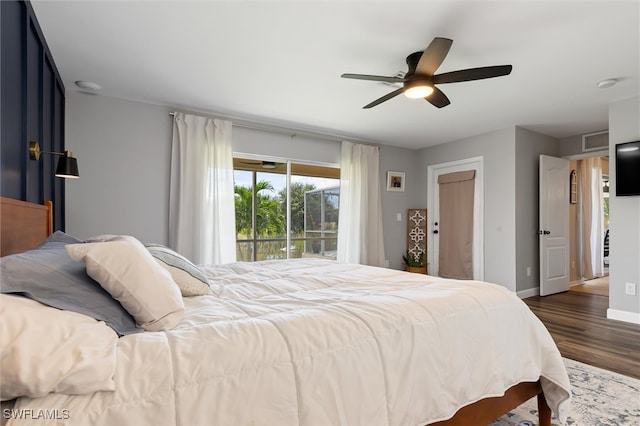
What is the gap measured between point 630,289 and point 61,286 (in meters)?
5.02

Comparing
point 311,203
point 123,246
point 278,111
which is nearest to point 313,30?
point 278,111

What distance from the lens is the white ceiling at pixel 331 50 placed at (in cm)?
204

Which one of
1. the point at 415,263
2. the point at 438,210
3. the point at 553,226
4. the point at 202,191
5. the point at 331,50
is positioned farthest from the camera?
the point at 438,210

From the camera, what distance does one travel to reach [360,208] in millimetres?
5062

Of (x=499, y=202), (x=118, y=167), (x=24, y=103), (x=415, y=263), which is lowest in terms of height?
(x=415, y=263)

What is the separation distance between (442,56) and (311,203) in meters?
3.18

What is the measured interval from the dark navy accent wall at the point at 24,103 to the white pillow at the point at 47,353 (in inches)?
52.5

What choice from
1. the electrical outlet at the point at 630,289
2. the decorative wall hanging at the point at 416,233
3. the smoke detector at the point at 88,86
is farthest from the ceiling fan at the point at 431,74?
the decorative wall hanging at the point at 416,233

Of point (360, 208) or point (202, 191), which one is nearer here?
point (202, 191)

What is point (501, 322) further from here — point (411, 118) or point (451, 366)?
point (411, 118)

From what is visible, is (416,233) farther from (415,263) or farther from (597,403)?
(597,403)

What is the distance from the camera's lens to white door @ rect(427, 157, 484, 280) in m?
4.92

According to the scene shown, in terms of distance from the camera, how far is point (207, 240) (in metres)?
3.80

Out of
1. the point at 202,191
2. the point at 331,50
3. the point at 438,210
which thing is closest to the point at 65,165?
the point at 202,191
